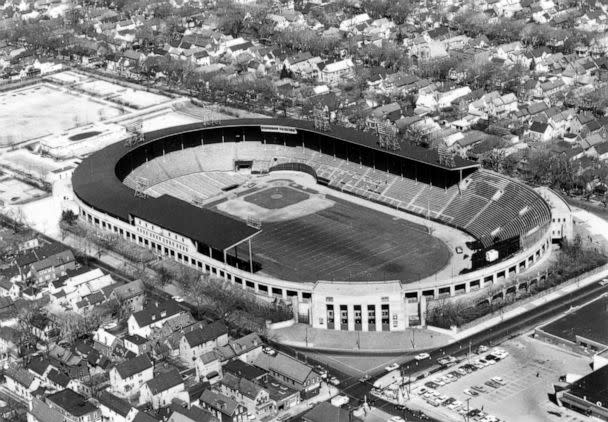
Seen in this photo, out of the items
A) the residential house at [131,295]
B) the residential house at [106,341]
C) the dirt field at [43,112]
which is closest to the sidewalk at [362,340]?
the residential house at [106,341]

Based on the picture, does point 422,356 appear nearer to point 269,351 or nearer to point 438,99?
point 269,351

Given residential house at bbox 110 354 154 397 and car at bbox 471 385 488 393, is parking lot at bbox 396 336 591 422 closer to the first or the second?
car at bbox 471 385 488 393

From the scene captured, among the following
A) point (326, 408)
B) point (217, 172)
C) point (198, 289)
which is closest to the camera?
point (326, 408)

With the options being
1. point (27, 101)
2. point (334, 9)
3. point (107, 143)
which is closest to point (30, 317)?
point (107, 143)

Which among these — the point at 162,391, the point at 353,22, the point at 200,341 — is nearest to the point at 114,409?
the point at 162,391

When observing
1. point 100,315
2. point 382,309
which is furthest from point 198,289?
point 382,309

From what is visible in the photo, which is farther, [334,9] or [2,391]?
[334,9]

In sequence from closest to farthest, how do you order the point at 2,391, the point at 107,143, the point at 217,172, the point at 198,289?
1. the point at 2,391
2. the point at 198,289
3. the point at 217,172
4. the point at 107,143

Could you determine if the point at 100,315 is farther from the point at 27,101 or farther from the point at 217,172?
the point at 27,101
